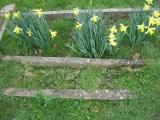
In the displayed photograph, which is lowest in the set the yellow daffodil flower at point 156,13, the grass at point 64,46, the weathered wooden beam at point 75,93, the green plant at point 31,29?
the weathered wooden beam at point 75,93

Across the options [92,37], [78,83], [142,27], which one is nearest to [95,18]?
[92,37]

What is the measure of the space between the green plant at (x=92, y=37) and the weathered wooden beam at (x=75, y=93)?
1.88 feet

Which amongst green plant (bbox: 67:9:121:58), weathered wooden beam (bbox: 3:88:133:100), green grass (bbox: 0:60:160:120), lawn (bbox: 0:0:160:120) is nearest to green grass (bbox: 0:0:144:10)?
lawn (bbox: 0:0:160:120)

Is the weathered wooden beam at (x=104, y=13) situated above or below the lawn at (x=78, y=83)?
above

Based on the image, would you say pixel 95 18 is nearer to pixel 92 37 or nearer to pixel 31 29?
pixel 92 37

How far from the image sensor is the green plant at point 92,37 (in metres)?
4.41

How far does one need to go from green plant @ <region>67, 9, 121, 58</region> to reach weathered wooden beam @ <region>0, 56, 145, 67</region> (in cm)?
11

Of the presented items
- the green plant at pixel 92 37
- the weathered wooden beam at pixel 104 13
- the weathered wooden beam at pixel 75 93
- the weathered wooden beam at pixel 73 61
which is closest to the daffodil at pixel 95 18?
the green plant at pixel 92 37

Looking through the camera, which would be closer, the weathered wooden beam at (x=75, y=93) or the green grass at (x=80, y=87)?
the green grass at (x=80, y=87)

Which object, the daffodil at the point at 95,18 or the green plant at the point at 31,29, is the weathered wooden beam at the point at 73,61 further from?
the daffodil at the point at 95,18

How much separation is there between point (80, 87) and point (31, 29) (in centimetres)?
105

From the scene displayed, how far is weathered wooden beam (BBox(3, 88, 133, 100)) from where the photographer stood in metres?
4.16

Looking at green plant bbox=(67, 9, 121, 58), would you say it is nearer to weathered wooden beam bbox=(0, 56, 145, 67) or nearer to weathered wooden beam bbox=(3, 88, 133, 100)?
weathered wooden beam bbox=(0, 56, 145, 67)

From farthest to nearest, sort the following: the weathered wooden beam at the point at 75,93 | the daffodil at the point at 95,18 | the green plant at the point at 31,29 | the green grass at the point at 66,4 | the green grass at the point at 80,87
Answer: the green grass at the point at 66,4 < the green plant at the point at 31,29 < the daffodil at the point at 95,18 < the weathered wooden beam at the point at 75,93 < the green grass at the point at 80,87
